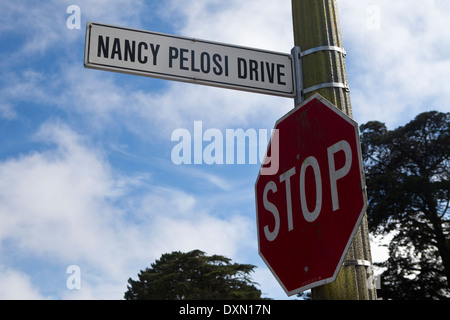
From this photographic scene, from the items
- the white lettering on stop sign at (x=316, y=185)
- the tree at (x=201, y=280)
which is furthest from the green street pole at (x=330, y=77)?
the tree at (x=201, y=280)

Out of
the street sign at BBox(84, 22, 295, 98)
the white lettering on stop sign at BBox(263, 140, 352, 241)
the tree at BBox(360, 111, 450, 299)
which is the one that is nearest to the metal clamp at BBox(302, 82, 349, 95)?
the street sign at BBox(84, 22, 295, 98)

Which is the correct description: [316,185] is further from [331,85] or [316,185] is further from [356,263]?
[331,85]

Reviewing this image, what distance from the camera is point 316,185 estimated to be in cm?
280

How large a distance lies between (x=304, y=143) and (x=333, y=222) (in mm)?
559

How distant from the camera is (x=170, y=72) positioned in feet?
12.0

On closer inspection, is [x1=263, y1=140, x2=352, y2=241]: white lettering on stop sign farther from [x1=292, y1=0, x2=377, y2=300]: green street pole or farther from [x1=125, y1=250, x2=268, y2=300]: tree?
[x1=125, y1=250, x2=268, y2=300]: tree

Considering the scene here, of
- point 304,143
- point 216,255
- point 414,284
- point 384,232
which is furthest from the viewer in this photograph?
point 216,255

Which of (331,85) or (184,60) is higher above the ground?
(184,60)

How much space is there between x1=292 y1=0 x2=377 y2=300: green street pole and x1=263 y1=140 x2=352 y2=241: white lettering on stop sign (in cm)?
35

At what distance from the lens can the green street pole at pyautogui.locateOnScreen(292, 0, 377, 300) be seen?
9.33 ft

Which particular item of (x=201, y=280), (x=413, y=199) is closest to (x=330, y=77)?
(x=413, y=199)

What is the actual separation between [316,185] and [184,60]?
4.72ft
